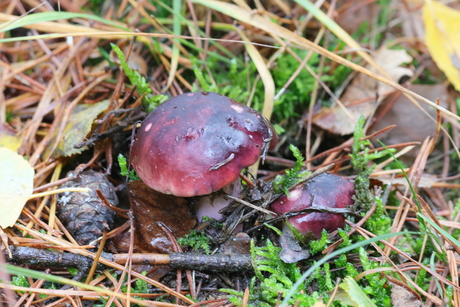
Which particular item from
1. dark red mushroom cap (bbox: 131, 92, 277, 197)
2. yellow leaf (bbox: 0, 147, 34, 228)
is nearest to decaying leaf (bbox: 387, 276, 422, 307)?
dark red mushroom cap (bbox: 131, 92, 277, 197)

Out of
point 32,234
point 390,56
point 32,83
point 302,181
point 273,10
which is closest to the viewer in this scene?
point 32,234

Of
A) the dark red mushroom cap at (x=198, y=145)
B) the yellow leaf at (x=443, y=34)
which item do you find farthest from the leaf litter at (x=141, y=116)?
the yellow leaf at (x=443, y=34)

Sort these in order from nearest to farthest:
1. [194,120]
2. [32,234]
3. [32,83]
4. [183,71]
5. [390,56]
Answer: [194,120]
[32,234]
[32,83]
[183,71]
[390,56]

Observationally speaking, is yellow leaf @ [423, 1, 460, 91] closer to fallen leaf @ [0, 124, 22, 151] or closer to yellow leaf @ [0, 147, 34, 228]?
yellow leaf @ [0, 147, 34, 228]

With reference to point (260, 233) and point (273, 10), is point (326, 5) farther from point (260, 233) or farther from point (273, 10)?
point (260, 233)

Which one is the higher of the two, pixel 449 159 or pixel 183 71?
pixel 183 71

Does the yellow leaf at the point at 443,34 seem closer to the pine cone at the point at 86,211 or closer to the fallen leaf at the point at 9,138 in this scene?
the pine cone at the point at 86,211

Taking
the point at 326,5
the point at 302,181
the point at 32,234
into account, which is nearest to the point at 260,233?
the point at 302,181

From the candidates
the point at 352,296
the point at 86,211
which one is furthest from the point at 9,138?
the point at 352,296
